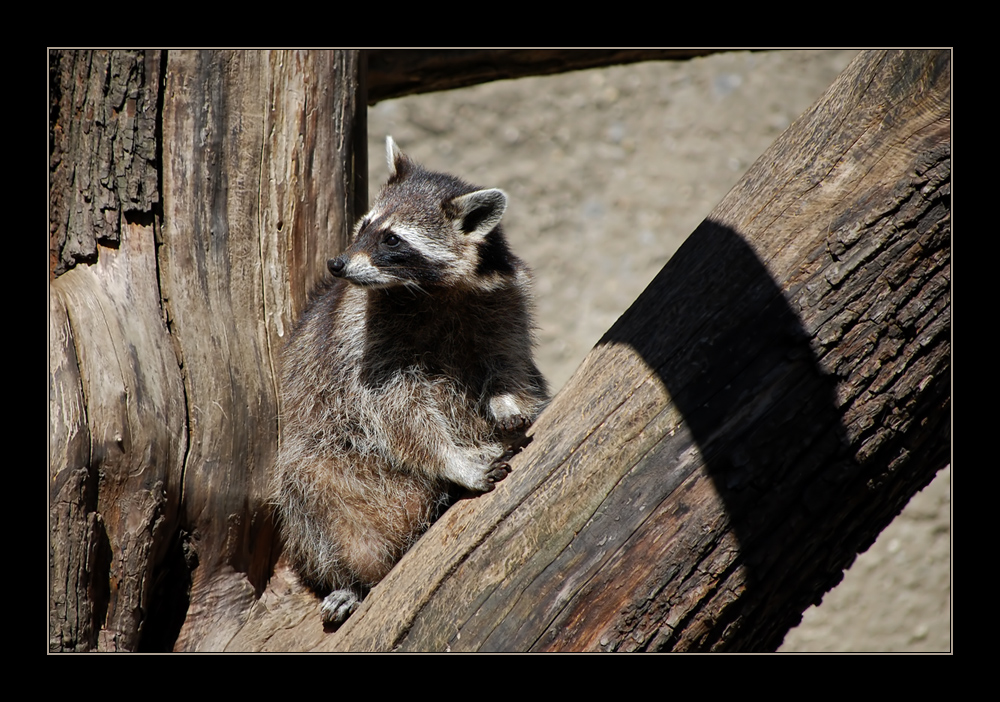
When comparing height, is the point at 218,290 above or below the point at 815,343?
below

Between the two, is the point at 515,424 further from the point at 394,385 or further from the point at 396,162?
the point at 396,162

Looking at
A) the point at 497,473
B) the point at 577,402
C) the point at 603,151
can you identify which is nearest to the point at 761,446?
the point at 577,402

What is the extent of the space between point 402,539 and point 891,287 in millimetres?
2206

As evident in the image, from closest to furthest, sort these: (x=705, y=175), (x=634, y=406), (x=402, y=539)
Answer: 1. (x=634, y=406)
2. (x=402, y=539)
3. (x=705, y=175)

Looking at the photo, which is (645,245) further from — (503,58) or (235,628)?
(235,628)

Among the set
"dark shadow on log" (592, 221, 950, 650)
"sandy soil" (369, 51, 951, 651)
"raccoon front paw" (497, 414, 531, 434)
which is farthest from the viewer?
"sandy soil" (369, 51, 951, 651)

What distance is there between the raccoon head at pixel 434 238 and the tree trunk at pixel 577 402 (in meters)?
0.51

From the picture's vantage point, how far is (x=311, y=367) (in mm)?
3330

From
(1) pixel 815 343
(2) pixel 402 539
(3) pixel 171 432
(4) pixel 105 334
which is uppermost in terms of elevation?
(1) pixel 815 343

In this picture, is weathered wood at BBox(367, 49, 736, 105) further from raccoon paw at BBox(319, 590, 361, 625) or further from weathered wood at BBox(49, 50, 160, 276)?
raccoon paw at BBox(319, 590, 361, 625)

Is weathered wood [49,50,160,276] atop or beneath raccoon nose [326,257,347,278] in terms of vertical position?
atop

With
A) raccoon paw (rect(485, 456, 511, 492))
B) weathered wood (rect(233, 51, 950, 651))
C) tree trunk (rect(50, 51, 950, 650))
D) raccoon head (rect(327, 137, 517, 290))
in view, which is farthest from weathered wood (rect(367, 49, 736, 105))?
raccoon paw (rect(485, 456, 511, 492))

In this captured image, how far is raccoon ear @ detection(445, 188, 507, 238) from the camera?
10.8ft

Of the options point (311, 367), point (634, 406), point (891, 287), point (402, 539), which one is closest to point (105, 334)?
point (311, 367)
